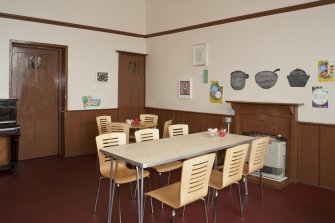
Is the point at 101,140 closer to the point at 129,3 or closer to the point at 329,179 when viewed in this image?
the point at 329,179

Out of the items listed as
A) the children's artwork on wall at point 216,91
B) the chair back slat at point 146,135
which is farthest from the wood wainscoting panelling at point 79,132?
the chair back slat at point 146,135

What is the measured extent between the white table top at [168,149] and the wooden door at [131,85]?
11.2 feet

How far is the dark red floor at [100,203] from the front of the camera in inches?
130

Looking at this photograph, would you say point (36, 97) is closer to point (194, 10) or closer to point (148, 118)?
point (148, 118)

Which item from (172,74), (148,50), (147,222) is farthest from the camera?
(148,50)

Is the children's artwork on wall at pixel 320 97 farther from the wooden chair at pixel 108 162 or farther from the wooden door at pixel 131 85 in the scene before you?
the wooden door at pixel 131 85

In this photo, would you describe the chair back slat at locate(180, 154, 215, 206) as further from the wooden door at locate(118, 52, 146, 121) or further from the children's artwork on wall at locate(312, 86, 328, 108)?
the wooden door at locate(118, 52, 146, 121)

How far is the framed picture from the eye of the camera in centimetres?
627

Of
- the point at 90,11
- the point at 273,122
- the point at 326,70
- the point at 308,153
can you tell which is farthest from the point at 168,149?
the point at 90,11

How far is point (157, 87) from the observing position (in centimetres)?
716

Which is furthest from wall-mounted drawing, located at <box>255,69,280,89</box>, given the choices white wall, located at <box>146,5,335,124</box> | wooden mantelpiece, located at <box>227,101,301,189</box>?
wooden mantelpiece, located at <box>227,101,301,189</box>

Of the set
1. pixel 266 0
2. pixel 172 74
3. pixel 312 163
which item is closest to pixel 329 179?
pixel 312 163

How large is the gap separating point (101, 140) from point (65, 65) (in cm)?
322

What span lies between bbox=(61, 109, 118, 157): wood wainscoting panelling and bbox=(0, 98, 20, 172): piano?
1216 mm
